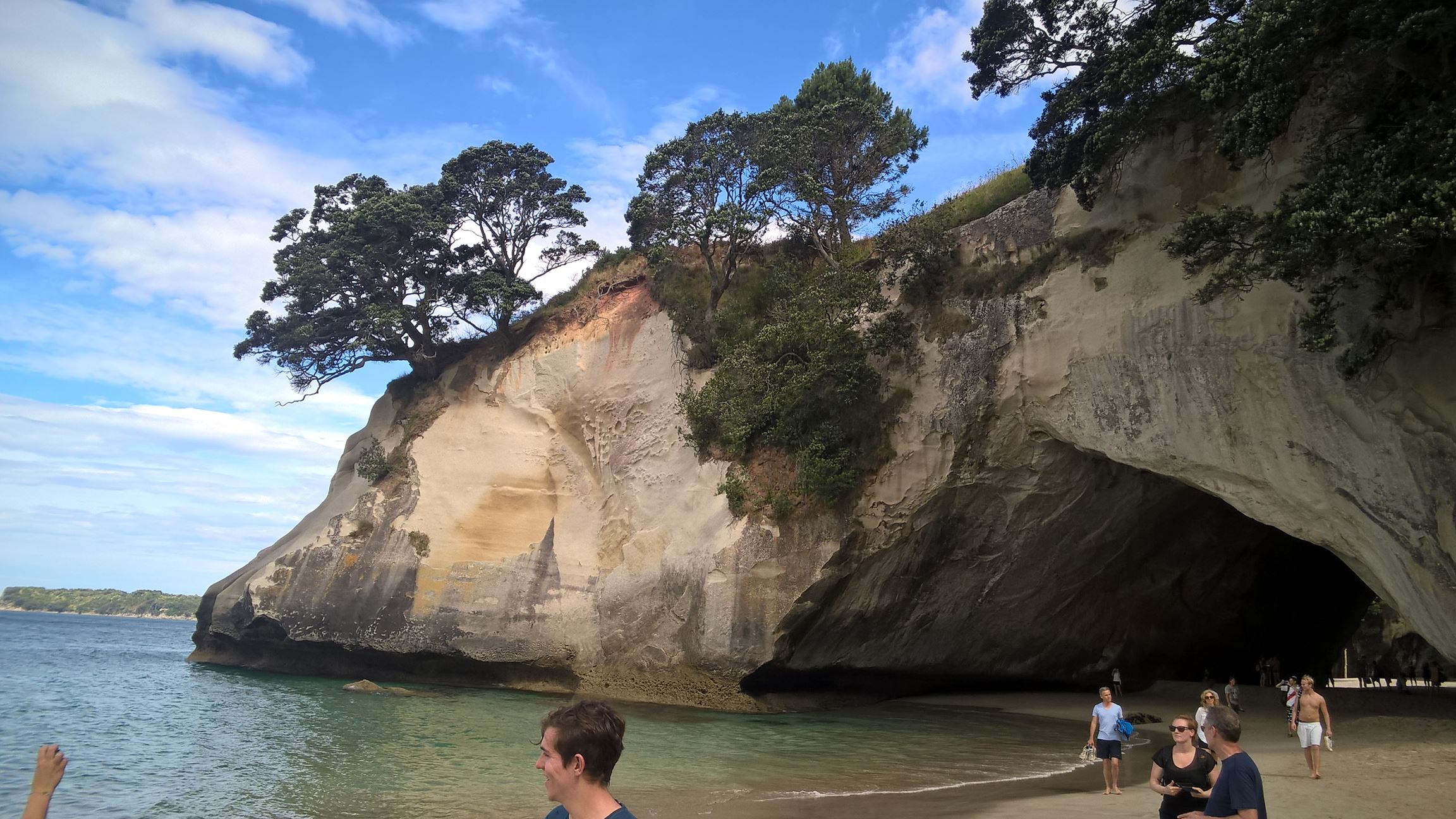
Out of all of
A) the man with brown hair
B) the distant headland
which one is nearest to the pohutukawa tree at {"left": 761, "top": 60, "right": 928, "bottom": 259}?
the man with brown hair

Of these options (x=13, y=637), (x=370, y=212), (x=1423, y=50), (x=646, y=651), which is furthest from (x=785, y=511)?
(x=13, y=637)

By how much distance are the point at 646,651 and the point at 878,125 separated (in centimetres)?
1449

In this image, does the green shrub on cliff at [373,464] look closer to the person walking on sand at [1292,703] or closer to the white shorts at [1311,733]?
the person walking on sand at [1292,703]

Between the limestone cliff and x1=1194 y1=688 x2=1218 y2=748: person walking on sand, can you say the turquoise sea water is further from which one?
x1=1194 y1=688 x2=1218 y2=748: person walking on sand

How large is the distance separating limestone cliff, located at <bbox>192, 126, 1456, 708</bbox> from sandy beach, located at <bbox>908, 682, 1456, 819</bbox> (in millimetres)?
1750

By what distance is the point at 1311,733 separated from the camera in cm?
1012

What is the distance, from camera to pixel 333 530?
25203 millimetres

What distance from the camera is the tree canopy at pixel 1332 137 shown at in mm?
8531

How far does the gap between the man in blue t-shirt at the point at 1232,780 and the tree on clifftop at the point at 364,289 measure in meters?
25.6

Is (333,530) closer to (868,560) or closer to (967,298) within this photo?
(868,560)

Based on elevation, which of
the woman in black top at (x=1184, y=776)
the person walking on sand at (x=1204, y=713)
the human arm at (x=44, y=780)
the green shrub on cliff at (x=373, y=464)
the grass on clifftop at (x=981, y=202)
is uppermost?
the grass on clifftop at (x=981, y=202)

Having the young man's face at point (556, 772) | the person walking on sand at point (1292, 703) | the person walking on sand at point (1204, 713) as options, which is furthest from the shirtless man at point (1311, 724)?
the young man's face at point (556, 772)

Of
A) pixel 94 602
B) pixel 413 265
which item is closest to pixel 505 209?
pixel 413 265

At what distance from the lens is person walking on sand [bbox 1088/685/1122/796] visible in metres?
9.70
